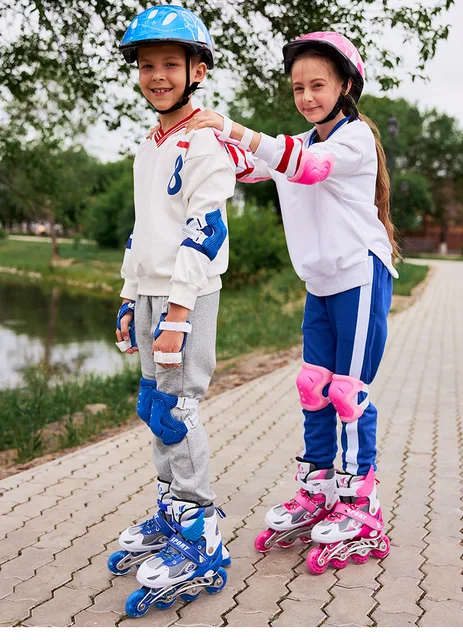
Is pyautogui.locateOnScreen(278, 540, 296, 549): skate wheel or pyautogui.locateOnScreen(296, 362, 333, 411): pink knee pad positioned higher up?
pyautogui.locateOnScreen(296, 362, 333, 411): pink knee pad

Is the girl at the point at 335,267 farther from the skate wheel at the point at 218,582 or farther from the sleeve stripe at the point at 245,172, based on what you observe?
the skate wheel at the point at 218,582

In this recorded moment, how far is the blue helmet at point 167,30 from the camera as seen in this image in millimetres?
2865

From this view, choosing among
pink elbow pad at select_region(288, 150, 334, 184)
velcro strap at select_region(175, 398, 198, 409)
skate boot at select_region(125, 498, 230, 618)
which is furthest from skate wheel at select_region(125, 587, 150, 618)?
pink elbow pad at select_region(288, 150, 334, 184)

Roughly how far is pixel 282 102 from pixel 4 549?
5674 mm

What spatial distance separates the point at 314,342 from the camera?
3535mm

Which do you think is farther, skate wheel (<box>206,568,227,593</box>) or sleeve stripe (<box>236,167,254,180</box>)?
sleeve stripe (<box>236,167,254,180</box>)

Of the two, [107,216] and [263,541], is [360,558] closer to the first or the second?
[263,541]

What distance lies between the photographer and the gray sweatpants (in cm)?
299

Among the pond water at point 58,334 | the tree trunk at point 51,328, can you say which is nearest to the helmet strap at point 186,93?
the pond water at point 58,334

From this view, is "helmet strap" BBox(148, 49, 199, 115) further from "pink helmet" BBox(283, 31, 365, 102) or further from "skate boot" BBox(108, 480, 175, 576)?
"skate boot" BBox(108, 480, 175, 576)

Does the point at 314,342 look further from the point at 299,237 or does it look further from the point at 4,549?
the point at 4,549

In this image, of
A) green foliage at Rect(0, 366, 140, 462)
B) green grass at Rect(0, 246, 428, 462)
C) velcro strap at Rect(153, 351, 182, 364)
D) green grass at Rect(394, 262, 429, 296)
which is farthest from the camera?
green grass at Rect(394, 262, 429, 296)

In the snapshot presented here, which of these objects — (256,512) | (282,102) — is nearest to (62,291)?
(282,102)

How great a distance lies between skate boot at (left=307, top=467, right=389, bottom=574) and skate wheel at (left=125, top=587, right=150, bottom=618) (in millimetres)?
795
